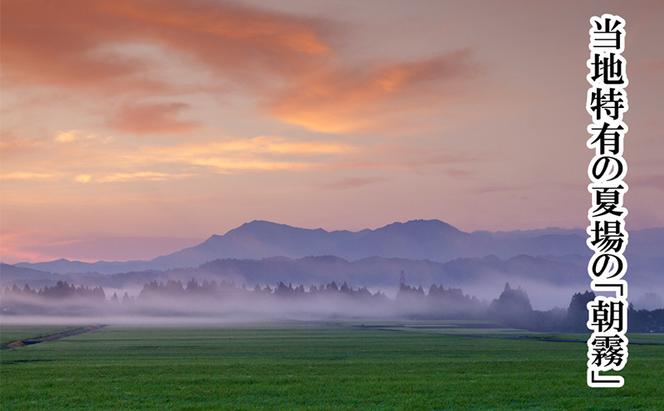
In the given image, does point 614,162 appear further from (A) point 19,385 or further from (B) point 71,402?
(A) point 19,385

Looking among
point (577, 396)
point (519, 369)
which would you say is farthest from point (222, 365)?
point (577, 396)

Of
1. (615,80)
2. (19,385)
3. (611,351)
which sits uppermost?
(615,80)

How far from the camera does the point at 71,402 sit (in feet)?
169

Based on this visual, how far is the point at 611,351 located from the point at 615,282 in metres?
3.88

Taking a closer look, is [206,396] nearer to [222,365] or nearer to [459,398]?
[459,398]

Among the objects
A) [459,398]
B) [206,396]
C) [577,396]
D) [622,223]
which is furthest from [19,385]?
[622,223]

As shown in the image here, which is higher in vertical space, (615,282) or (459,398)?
(615,282)

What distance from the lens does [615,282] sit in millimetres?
45125

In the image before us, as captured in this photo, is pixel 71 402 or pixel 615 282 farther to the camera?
pixel 71 402

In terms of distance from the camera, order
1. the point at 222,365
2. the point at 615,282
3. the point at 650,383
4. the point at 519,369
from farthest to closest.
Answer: the point at 222,365, the point at 519,369, the point at 650,383, the point at 615,282

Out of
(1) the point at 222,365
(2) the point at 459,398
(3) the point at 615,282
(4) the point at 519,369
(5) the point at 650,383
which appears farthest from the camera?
(1) the point at 222,365

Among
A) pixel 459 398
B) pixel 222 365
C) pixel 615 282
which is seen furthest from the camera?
pixel 222 365

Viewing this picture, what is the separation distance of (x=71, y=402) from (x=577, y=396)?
31.5 meters

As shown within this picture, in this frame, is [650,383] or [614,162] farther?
[650,383]
